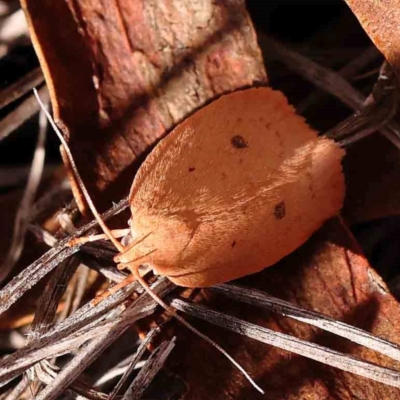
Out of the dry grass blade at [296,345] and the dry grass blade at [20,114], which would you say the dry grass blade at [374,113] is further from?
the dry grass blade at [20,114]

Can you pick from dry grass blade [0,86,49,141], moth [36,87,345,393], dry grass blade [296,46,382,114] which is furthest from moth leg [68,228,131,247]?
dry grass blade [296,46,382,114]

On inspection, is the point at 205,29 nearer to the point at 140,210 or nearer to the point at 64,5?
the point at 64,5

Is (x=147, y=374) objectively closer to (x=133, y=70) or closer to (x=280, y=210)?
(x=280, y=210)

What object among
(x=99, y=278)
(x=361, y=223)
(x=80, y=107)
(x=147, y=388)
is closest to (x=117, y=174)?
(x=80, y=107)

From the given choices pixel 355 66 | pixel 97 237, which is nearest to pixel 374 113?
pixel 355 66

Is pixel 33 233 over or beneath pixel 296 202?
over

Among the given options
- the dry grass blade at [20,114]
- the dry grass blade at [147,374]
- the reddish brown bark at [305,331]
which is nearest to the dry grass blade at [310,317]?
the reddish brown bark at [305,331]

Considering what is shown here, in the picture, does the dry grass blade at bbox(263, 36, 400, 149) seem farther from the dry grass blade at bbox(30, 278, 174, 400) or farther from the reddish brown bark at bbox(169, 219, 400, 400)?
the dry grass blade at bbox(30, 278, 174, 400)
